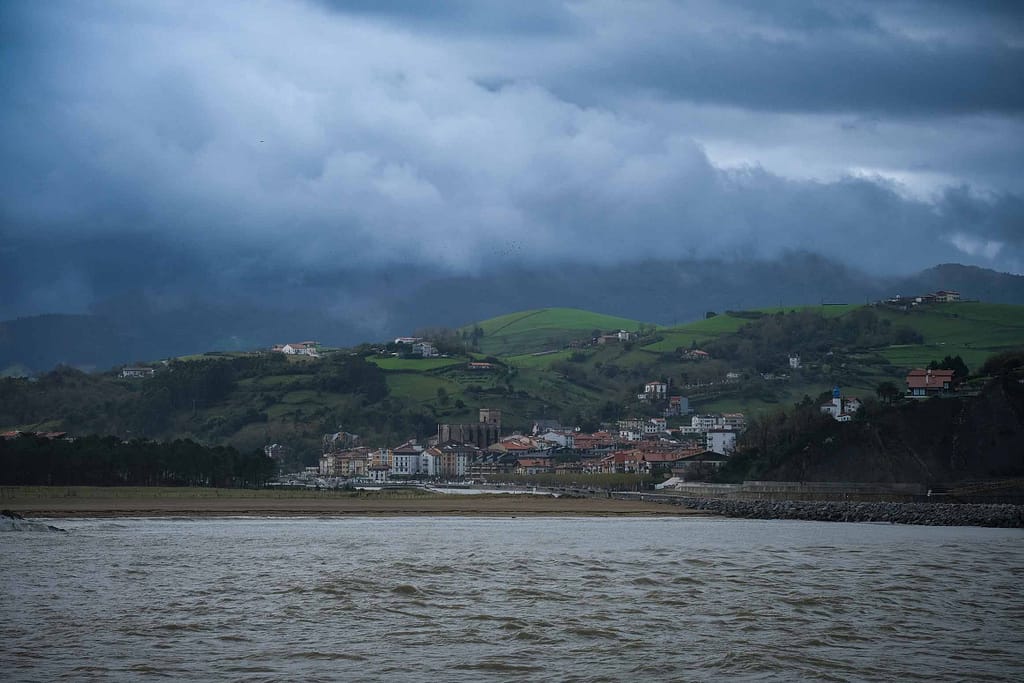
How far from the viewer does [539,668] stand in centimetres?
2197

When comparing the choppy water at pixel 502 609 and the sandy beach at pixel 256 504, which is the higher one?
the sandy beach at pixel 256 504

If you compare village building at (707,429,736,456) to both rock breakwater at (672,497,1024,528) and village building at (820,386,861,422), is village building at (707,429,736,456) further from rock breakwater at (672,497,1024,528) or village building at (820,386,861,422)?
rock breakwater at (672,497,1024,528)

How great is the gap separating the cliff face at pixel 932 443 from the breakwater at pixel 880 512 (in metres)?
10.5

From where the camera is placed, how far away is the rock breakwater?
221 feet

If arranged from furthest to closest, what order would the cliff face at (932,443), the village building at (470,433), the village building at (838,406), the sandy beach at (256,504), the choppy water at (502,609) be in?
1. the village building at (470,433)
2. the village building at (838,406)
3. the cliff face at (932,443)
4. the sandy beach at (256,504)
5. the choppy water at (502,609)

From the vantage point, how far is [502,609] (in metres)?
29.2

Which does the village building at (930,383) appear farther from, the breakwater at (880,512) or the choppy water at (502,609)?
the choppy water at (502,609)

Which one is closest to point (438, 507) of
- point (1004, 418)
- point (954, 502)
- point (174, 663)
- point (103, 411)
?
point (954, 502)

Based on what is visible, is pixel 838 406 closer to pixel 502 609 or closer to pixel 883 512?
pixel 883 512

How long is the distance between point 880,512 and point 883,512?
194 mm

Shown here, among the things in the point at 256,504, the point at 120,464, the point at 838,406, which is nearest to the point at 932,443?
the point at 838,406

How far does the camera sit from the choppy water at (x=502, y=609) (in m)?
22.1

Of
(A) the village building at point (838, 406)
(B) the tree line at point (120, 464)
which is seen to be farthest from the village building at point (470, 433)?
(B) the tree line at point (120, 464)

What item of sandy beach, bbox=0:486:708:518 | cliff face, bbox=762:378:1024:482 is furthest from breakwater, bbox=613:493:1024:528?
cliff face, bbox=762:378:1024:482
